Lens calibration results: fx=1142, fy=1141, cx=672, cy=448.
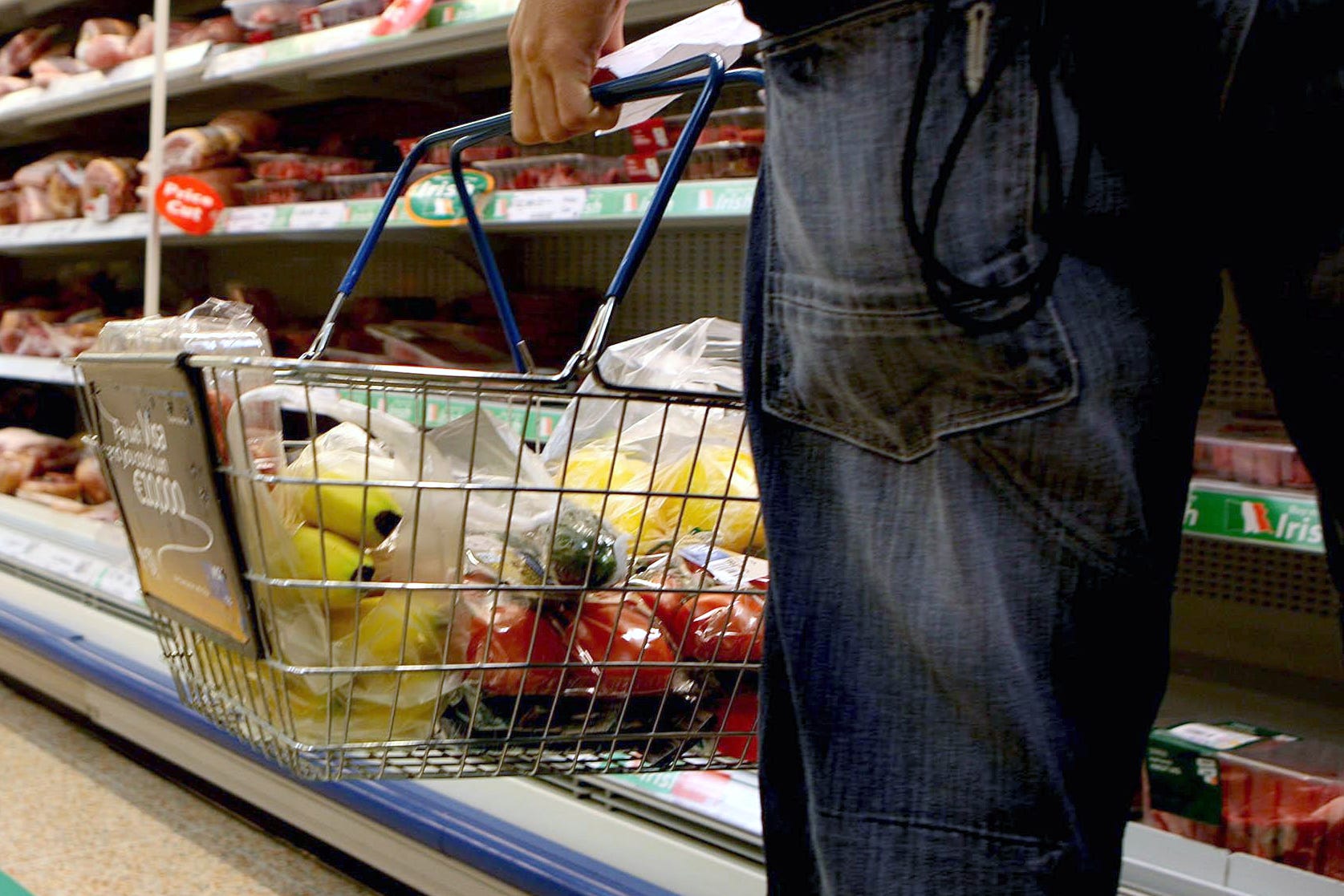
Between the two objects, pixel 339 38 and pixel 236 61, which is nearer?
pixel 339 38

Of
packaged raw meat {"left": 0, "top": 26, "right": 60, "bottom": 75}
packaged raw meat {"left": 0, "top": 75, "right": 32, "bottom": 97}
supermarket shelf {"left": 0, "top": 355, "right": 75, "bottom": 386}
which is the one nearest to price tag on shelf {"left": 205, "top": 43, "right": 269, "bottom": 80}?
supermarket shelf {"left": 0, "top": 355, "right": 75, "bottom": 386}

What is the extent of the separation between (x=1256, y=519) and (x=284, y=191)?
220 cm

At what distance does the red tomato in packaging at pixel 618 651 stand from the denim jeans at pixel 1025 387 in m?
0.27

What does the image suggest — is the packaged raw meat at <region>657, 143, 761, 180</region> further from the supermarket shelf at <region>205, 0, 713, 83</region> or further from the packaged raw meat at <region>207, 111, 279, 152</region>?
the packaged raw meat at <region>207, 111, 279, 152</region>

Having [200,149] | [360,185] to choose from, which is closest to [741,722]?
[360,185]

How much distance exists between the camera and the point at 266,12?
2600 mm

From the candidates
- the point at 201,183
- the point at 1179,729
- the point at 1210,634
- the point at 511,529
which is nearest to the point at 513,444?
the point at 511,529

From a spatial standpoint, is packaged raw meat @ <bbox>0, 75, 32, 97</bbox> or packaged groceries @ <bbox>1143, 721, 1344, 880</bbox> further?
packaged raw meat @ <bbox>0, 75, 32, 97</bbox>

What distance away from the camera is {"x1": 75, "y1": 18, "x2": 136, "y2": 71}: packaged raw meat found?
10.1 feet

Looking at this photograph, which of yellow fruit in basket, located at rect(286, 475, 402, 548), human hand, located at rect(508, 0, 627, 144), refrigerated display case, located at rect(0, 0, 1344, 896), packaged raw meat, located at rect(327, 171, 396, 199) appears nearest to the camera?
human hand, located at rect(508, 0, 627, 144)

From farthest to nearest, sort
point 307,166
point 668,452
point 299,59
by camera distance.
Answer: point 307,166 < point 299,59 < point 668,452

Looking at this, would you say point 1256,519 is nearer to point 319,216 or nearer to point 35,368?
point 319,216

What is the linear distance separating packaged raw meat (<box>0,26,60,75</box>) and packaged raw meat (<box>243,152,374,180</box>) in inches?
57.2

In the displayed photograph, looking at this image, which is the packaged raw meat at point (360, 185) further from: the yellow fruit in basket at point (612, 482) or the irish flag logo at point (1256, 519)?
the irish flag logo at point (1256, 519)
